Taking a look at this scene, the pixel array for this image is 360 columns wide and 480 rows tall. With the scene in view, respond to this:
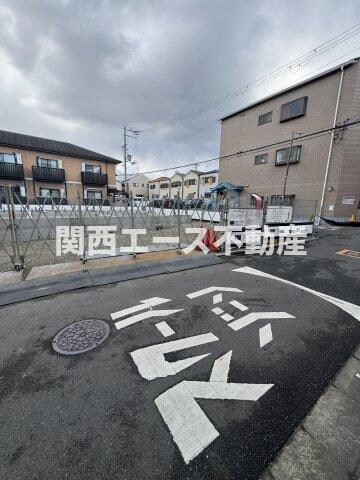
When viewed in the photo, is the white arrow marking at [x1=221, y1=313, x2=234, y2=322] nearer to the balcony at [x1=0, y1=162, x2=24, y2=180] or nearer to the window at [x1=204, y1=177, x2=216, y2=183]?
the balcony at [x1=0, y1=162, x2=24, y2=180]

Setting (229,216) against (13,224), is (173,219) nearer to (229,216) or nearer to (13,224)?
(229,216)

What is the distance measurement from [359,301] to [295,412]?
3241mm

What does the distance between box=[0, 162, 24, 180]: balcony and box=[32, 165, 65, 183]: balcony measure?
3.35 feet

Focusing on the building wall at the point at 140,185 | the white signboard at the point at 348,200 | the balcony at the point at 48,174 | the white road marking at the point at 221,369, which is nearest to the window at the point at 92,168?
the balcony at the point at 48,174

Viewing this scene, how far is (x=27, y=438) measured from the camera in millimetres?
1707

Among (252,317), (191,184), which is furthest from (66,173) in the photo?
(191,184)

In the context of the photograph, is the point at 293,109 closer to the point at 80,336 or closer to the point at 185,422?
the point at 80,336

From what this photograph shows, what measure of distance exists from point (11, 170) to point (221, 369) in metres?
24.2

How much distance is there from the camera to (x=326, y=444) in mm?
1681

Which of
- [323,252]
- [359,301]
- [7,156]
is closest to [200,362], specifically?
[359,301]

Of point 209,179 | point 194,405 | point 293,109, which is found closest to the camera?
point 194,405

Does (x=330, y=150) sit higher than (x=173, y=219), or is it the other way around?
(x=330, y=150)

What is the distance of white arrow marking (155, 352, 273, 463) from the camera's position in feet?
5.50

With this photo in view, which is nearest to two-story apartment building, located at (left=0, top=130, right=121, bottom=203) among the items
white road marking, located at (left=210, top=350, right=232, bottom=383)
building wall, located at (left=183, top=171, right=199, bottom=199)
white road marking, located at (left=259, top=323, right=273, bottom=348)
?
building wall, located at (left=183, top=171, right=199, bottom=199)
